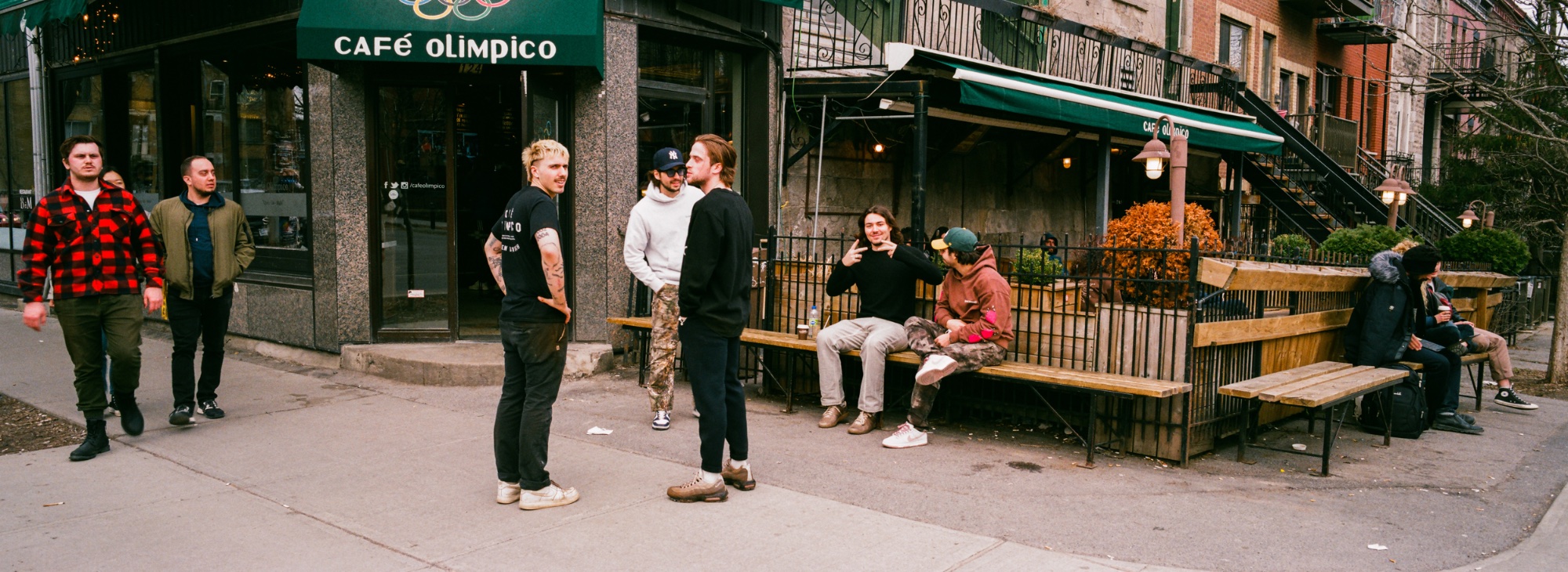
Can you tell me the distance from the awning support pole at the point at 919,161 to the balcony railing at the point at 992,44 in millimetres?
667

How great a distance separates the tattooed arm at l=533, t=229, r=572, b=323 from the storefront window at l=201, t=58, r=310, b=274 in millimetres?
5284

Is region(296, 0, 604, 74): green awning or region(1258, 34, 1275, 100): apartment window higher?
region(1258, 34, 1275, 100): apartment window

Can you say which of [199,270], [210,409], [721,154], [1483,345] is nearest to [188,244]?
[199,270]

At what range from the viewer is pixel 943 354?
253 inches

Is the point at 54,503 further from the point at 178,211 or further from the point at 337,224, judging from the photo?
the point at 337,224

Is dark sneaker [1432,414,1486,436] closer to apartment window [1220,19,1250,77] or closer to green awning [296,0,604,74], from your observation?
green awning [296,0,604,74]

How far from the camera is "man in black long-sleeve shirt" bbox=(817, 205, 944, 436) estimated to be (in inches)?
265

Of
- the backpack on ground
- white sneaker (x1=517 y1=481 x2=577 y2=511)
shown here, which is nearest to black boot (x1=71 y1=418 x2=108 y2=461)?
white sneaker (x1=517 y1=481 x2=577 y2=511)

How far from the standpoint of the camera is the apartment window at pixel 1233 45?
19328mm

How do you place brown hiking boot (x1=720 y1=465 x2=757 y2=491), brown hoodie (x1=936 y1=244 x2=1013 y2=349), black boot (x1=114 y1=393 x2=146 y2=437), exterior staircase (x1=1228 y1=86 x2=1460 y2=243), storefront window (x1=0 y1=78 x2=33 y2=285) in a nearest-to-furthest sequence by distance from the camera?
brown hiking boot (x1=720 y1=465 x2=757 y2=491)
black boot (x1=114 y1=393 x2=146 y2=437)
brown hoodie (x1=936 y1=244 x2=1013 y2=349)
storefront window (x1=0 y1=78 x2=33 y2=285)
exterior staircase (x1=1228 y1=86 x2=1460 y2=243)

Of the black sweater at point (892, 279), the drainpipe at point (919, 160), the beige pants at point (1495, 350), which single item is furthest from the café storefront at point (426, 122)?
the beige pants at point (1495, 350)

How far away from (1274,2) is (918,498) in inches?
768

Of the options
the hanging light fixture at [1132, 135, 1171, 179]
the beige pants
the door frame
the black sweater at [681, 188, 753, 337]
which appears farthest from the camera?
the hanging light fixture at [1132, 135, 1171, 179]

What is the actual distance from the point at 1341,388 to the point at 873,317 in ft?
9.72
